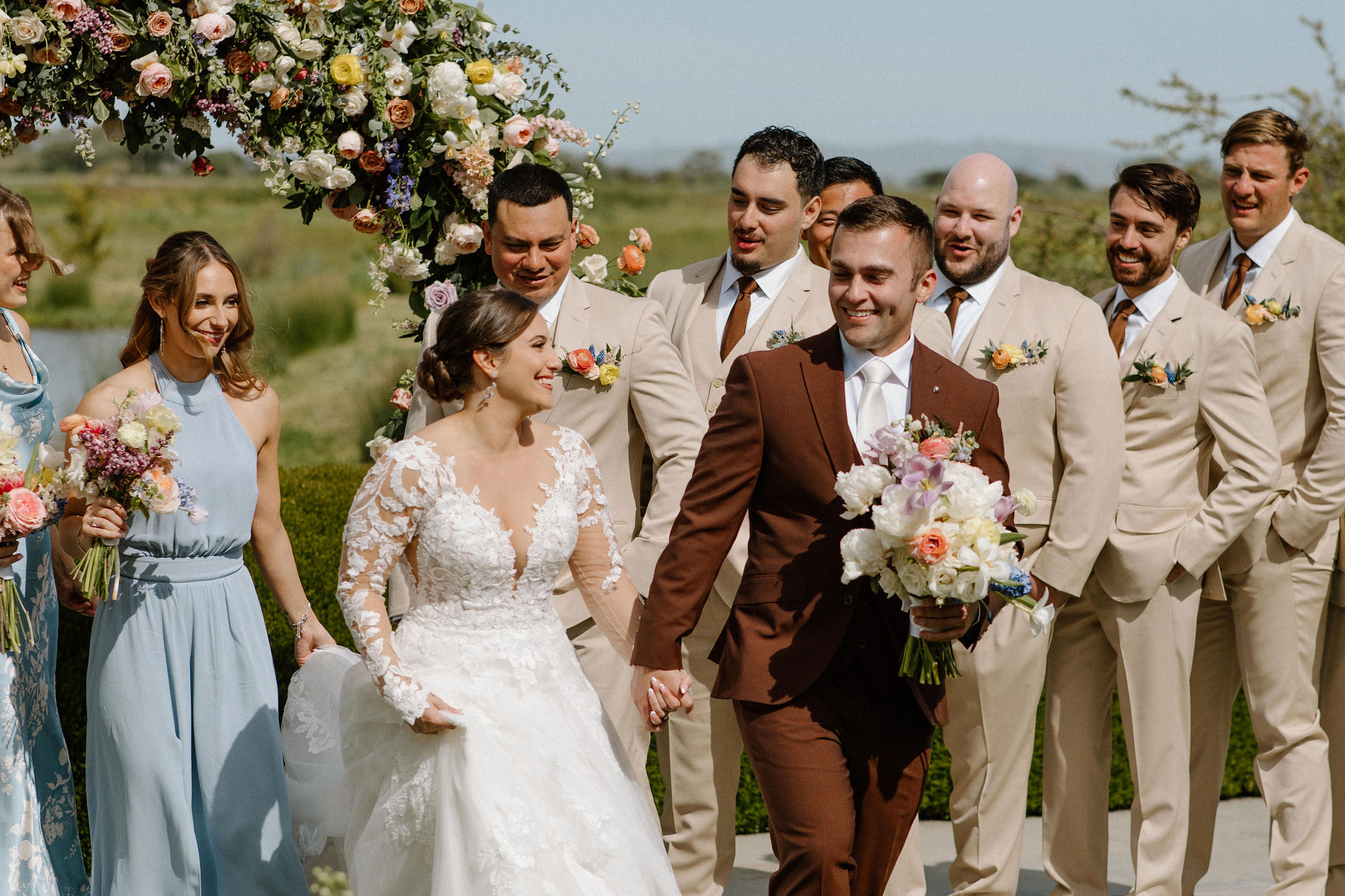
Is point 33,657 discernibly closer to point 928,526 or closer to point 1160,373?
point 928,526

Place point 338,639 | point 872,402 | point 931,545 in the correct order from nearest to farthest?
1. point 931,545
2. point 872,402
3. point 338,639

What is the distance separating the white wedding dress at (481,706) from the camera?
3.97 meters

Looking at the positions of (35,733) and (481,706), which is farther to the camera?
(35,733)

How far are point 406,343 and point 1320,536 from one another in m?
12.2

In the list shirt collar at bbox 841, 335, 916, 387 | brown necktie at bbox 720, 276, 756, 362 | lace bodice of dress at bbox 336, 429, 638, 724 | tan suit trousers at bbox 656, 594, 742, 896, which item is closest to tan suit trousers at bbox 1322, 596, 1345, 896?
tan suit trousers at bbox 656, 594, 742, 896

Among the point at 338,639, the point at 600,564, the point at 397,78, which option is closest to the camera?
the point at 600,564

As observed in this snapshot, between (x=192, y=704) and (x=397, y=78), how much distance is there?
8.05 feet

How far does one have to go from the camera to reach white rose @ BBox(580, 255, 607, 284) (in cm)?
595

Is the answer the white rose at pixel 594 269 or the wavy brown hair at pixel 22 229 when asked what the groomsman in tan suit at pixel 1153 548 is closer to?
the white rose at pixel 594 269

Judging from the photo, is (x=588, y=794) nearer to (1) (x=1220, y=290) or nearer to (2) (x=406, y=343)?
(1) (x=1220, y=290)

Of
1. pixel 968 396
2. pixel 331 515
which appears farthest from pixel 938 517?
pixel 331 515

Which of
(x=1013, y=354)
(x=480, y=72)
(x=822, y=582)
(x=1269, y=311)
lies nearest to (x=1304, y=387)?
(x=1269, y=311)

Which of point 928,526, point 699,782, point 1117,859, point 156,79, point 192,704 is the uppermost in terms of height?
point 156,79

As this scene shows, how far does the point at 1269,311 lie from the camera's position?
19.7ft
